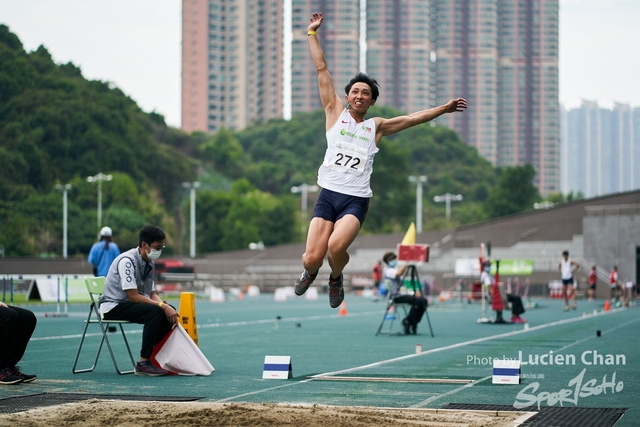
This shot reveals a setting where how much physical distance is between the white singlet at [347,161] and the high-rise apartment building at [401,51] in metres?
179

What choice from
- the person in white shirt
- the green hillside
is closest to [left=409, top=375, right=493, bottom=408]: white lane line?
the person in white shirt

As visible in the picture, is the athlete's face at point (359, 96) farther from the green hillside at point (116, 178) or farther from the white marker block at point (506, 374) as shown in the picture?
the green hillside at point (116, 178)

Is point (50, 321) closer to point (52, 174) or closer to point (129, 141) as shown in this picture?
point (52, 174)

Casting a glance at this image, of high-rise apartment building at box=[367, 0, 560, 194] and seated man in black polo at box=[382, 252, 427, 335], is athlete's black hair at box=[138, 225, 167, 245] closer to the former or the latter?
seated man in black polo at box=[382, 252, 427, 335]

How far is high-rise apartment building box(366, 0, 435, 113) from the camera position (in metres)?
185

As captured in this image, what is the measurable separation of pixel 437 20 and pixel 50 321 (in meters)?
173

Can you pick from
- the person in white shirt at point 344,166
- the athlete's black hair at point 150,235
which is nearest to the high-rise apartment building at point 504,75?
the athlete's black hair at point 150,235

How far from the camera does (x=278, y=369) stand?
997 cm

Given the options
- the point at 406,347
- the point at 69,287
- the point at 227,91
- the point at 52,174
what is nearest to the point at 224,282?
the point at 52,174

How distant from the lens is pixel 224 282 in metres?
60.8

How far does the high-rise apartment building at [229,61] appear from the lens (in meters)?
178

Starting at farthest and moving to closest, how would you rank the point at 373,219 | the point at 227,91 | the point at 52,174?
the point at 227,91, the point at 373,219, the point at 52,174

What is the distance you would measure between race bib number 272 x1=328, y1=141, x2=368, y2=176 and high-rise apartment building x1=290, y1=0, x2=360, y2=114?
6883 inches

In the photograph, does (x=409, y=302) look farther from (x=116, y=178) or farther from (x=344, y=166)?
(x=116, y=178)
